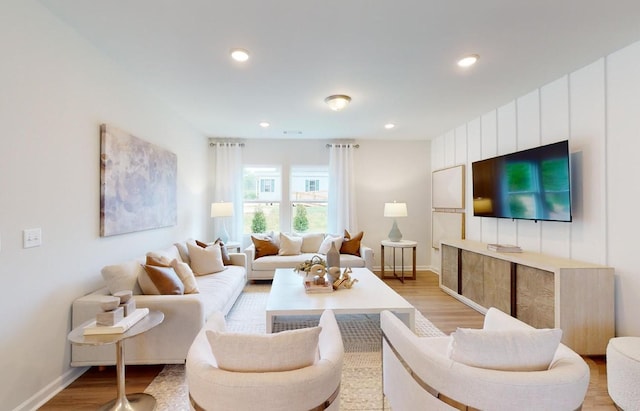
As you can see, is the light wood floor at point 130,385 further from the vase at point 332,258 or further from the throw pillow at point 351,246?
the throw pillow at point 351,246

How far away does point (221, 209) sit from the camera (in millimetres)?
5023

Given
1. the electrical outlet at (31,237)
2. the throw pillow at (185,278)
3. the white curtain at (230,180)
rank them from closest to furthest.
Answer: the electrical outlet at (31,237), the throw pillow at (185,278), the white curtain at (230,180)

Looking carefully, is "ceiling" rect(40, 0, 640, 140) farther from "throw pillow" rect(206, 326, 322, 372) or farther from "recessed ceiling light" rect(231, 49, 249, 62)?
"throw pillow" rect(206, 326, 322, 372)

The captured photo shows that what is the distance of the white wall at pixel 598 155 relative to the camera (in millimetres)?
2428

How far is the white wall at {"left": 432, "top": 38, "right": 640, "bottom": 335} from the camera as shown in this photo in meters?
2.43

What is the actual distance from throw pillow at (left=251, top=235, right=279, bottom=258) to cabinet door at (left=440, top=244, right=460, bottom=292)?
104 inches

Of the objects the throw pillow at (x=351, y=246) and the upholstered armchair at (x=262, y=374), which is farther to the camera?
the throw pillow at (x=351, y=246)

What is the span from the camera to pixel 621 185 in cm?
249

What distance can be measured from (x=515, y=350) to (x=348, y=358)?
1.65 meters

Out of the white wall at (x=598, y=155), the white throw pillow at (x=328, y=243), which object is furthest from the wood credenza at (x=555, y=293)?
the white throw pillow at (x=328, y=243)

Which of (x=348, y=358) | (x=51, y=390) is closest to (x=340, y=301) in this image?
(x=348, y=358)

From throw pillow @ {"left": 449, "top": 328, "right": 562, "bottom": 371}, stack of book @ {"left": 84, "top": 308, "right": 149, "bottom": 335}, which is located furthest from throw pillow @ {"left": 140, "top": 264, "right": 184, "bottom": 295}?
throw pillow @ {"left": 449, "top": 328, "right": 562, "bottom": 371}

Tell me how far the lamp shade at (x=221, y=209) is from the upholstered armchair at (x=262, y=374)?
3.95 metres

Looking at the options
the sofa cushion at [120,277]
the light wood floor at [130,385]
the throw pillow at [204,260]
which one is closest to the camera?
the light wood floor at [130,385]
